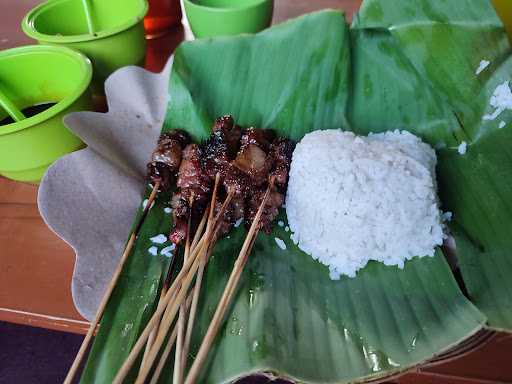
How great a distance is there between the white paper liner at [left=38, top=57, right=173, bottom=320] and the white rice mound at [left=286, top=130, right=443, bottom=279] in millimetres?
746

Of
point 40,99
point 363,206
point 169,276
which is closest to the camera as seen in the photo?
point 169,276

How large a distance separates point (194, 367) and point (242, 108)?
4.35ft

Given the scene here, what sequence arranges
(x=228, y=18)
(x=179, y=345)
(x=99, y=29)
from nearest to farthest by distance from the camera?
(x=179, y=345) < (x=228, y=18) < (x=99, y=29)

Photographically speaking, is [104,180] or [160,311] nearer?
[160,311]

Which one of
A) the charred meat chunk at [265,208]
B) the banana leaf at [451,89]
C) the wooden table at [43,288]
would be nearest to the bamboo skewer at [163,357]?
the wooden table at [43,288]

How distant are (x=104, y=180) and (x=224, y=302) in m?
0.79

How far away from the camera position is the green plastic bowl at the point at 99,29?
2045 mm

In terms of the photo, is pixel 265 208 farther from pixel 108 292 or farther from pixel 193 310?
pixel 108 292

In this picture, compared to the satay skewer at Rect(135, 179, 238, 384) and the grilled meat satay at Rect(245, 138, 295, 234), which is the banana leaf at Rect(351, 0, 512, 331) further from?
the satay skewer at Rect(135, 179, 238, 384)

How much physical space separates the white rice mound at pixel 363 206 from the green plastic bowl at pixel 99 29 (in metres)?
1.10

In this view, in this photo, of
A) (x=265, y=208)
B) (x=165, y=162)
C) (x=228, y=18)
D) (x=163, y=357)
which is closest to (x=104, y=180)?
(x=165, y=162)

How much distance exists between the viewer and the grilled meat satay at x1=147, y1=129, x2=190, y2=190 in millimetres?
1876

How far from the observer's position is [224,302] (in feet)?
4.73

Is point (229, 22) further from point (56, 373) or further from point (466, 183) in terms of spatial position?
point (56, 373)
